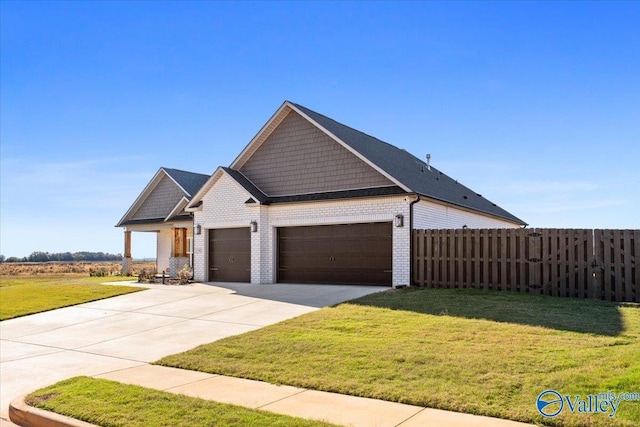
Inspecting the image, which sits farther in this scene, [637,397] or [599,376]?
[599,376]

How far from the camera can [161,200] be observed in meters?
32.1

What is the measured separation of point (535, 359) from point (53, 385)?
724cm

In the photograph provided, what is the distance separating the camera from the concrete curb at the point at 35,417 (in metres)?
6.36

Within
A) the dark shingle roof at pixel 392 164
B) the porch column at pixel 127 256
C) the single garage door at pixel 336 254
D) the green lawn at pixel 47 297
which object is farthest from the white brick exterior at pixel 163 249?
the dark shingle roof at pixel 392 164

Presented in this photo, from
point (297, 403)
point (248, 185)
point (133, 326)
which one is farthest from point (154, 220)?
point (297, 403)

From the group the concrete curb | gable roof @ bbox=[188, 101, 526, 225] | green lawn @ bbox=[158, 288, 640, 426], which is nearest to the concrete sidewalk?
the concrete curb

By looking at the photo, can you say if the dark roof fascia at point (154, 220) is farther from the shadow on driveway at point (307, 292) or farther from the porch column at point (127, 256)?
the shadow on driveway at point (307, 292)

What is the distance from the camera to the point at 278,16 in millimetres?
16109

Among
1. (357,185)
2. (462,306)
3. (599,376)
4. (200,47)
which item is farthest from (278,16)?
(599,376)

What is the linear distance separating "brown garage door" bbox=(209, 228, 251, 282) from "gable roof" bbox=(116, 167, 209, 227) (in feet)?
21.7

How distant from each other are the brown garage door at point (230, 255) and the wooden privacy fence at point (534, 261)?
761cm

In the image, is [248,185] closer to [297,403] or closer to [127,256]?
[127,256]

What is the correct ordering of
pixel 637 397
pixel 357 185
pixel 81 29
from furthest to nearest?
pixel 357 185 < pixel 81 29 < pixel 637 397

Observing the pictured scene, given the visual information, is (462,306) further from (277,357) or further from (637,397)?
(637,397)
